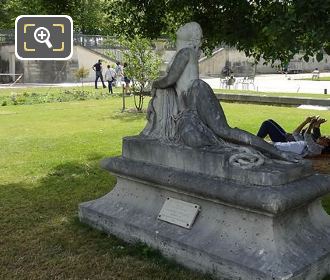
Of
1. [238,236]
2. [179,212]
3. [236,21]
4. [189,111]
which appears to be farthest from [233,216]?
[236,21]

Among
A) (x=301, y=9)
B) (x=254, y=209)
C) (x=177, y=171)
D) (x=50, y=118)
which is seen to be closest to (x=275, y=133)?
(x=301, y=9)

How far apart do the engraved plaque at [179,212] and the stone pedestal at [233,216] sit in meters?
0.05

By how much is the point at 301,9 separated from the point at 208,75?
1623 inches

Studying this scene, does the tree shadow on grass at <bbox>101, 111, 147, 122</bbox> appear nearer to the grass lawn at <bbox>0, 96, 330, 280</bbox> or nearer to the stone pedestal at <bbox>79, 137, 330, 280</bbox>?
the grass lawn at <bbox>0, 96, 330, 280</bbox>

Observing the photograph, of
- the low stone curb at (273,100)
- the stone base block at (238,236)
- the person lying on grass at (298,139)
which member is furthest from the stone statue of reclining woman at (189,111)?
the low stone curb at (273,100)

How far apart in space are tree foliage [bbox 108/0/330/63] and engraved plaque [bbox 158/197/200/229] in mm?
2179

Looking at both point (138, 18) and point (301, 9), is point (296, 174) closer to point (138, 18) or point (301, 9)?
point (301, 9)

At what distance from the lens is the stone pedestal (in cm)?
421

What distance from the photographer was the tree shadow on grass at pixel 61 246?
4.66m

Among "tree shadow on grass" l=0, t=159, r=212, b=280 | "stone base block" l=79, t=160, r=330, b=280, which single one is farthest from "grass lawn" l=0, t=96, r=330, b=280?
"stone base block" l=79, t=160, r=330, b=280

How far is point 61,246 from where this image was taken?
5336 mm

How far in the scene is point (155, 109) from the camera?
564cm

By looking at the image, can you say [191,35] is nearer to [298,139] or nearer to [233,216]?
[233,216]

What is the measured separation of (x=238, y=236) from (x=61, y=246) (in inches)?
79.3
